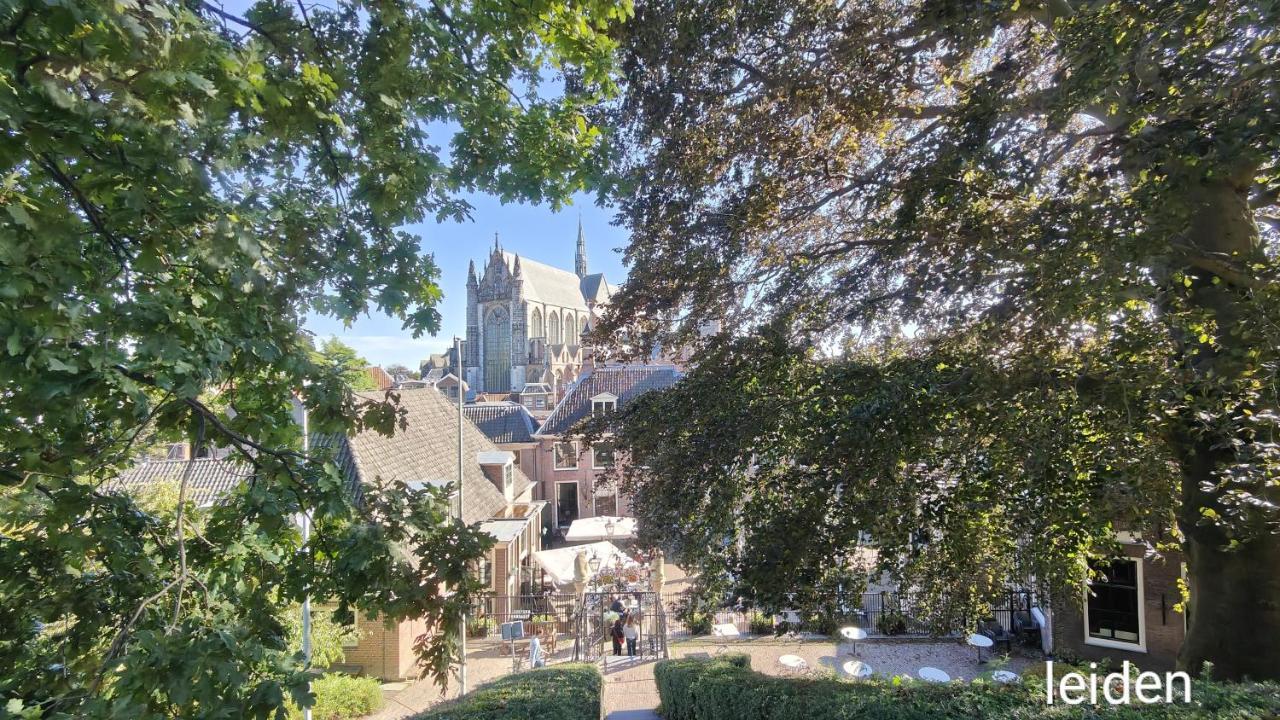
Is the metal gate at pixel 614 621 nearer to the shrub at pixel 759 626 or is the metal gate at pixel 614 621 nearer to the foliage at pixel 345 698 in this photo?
the shrub at pixel 759 626

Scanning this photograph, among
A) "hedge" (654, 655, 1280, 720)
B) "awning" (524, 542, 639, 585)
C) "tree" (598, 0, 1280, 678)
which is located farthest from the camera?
"awning" (524, 542, 639, 585)

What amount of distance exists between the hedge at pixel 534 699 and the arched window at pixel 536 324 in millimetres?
69498

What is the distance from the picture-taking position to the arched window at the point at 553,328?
80.3 meters

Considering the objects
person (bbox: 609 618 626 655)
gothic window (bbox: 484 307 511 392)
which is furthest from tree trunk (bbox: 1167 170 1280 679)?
gothic window (bbox: 484 307 511 392)

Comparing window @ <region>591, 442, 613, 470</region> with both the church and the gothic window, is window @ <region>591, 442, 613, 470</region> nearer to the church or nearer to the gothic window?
the church

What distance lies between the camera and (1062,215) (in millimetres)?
4867

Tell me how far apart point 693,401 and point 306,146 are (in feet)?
14.6

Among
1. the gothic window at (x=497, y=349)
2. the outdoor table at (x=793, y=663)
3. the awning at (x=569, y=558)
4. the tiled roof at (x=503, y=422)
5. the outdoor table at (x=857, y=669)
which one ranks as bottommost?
the outdoor table at (x=793, y=663)

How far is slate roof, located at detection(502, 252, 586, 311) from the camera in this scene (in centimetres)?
7844

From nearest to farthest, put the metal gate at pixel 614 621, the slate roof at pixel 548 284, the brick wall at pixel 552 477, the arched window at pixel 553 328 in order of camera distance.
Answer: the metal gate at pixel 614 621 → the brick wall at pixel 552 477 → the slate roof at pixel 548 284 → the arched window at pixel 553 328

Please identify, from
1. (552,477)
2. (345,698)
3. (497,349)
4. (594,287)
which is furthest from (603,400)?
(594,287)

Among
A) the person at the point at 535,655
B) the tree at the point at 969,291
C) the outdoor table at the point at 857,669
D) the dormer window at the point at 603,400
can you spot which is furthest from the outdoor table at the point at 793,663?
the dormer window at the point at 603,400

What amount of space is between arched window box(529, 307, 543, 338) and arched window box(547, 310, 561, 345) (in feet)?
4.01

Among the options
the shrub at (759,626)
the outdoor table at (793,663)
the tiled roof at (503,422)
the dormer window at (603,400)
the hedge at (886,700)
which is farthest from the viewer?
the tiled roof at (503,422)
